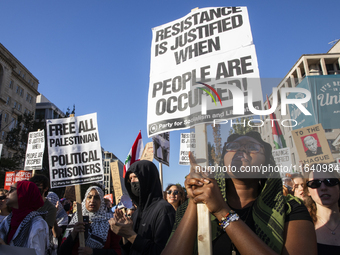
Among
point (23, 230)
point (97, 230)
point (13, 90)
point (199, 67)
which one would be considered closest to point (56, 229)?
point (97, 230)

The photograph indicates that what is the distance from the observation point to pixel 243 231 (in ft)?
4.09

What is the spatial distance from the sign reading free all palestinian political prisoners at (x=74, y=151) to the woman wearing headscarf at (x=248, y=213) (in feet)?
11.0

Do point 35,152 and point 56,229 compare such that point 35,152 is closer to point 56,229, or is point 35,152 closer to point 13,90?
point 56,229

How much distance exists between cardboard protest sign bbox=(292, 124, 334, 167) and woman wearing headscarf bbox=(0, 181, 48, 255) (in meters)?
2.82

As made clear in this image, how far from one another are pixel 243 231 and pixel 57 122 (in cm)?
465

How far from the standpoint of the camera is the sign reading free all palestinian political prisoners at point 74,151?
14.8 ft

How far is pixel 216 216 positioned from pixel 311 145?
1.67m

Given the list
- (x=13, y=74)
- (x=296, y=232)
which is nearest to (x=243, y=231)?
(x=296, y=232)

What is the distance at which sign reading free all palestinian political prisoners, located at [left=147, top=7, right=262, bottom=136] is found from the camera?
195 cm

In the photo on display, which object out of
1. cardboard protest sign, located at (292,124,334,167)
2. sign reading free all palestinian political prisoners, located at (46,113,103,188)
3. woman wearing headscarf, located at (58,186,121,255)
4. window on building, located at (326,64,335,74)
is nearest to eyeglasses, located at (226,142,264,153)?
cardboard protest sign, located at (292,124,334,167)

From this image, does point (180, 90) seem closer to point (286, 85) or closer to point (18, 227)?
point (286, 85)

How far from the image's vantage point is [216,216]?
1.29 m

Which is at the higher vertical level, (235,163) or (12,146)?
(12,146)

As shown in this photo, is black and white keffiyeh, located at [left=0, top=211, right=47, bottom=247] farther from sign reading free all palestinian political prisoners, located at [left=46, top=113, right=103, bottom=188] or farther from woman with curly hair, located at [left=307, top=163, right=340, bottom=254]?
woman with curly hair, located at [left=307, top=163, right=340, bottom=254]
